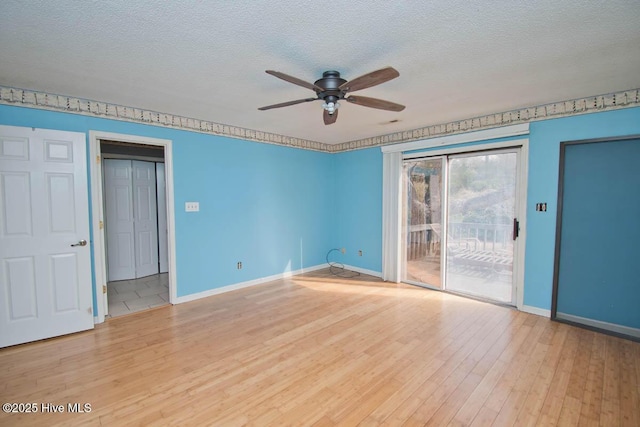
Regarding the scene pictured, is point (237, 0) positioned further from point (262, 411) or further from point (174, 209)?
point (174, 209)

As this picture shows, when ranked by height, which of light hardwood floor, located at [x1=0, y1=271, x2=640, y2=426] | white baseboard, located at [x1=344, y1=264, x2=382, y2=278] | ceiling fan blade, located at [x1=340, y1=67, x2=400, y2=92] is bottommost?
light hardwood floor, located at [x1=0, y1=271, x2=640, y2=426]

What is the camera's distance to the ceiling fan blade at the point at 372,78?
1.93 metres

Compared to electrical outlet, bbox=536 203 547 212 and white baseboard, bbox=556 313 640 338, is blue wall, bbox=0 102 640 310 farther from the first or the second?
white baseboard, bbox=556 313 640 338

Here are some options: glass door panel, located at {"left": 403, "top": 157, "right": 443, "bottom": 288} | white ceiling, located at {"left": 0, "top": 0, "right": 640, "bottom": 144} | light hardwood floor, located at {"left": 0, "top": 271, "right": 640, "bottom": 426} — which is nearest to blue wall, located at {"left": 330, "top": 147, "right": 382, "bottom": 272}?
glass door panel, located at {"left": 403, "top": 157, "right": 443, "bottom": 288}

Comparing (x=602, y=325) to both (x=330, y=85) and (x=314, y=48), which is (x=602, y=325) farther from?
(x=314, y=48)

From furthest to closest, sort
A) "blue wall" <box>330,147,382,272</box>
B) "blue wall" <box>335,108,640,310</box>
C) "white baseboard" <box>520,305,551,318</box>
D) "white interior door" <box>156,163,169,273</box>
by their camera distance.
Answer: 1. "white interior door" <box>156,163,169,273</box>
2. "blue wall" <box>330,147,382,272</box>
3. "white baseboard" <box>520,305,551,318</box>
4. "blue wall" <box>335,108,640,310</box>

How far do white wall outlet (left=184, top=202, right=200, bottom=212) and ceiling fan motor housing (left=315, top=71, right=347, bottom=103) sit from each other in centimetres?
266

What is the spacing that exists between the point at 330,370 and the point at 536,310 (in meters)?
2.88

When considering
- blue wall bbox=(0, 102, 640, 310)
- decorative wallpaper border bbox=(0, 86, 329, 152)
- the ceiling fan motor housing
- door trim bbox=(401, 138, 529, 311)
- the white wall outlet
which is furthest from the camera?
the white wall outlet

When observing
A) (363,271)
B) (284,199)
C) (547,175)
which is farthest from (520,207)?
(284,199)

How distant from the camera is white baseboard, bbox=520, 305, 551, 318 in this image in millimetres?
3551

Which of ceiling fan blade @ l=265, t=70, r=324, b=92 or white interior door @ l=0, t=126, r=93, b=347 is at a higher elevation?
ceiling fan blade @ l=265, t=70, r=324, b=92

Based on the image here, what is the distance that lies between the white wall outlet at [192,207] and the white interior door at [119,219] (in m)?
2.05

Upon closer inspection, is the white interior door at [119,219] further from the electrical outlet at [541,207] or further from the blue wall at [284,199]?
the electrical outlet at [541,207]
